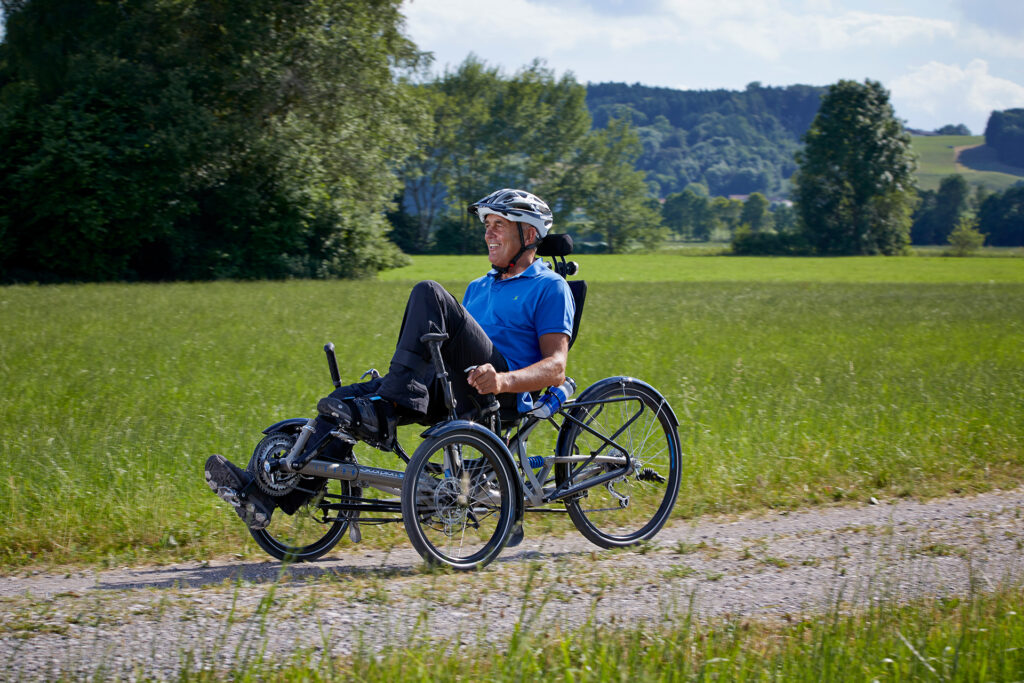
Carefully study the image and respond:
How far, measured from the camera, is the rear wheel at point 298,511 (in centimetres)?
464

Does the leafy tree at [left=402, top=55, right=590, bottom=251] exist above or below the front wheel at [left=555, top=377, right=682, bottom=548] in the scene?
above

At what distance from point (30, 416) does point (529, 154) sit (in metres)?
75.7

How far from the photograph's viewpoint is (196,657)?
3.55 meters

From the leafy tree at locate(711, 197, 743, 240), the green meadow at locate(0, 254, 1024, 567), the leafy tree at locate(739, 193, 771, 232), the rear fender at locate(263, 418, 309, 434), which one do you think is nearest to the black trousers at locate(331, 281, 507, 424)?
the rear fender at locate(263, 418, 309, 434)

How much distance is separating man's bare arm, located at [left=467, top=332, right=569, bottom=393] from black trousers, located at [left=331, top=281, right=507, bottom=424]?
0.11 m

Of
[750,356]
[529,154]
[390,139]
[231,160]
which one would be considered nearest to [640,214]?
[529,154]

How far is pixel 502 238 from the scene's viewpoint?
208 inches

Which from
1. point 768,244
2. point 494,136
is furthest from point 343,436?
point 494,136

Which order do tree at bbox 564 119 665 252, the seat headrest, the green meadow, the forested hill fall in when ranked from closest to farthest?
the seat headrest < the green meadow < tree at bbox 564 119 665 252 < the forested hill

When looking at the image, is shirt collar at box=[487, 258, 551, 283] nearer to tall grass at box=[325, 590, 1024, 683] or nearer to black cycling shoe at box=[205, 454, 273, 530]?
black cycling shoe at box=[205, 454, 273, 530]

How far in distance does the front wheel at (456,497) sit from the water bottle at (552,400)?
0.44 meters

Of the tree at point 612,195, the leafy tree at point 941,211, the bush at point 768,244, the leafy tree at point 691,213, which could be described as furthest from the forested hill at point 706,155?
the bush at point 768,244

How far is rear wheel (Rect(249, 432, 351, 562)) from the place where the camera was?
4.64m

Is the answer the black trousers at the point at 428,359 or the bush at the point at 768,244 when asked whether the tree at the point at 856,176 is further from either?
the black trousers at the point at 428,359
